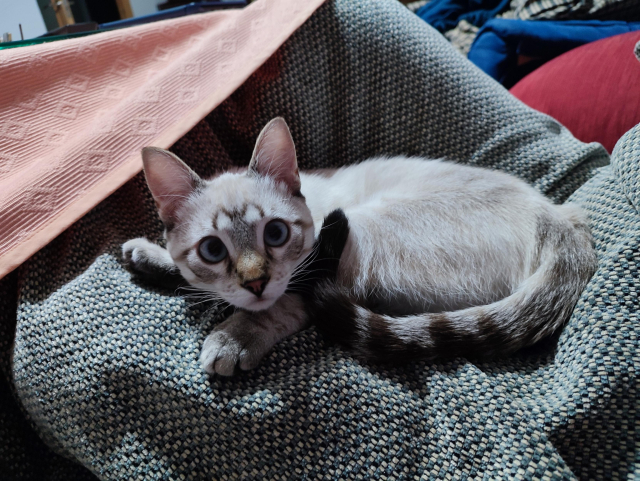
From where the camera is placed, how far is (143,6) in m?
3.60

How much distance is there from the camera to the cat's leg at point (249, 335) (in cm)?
95

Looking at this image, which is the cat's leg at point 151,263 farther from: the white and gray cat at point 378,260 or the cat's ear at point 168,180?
the cat's ear at point 168,180

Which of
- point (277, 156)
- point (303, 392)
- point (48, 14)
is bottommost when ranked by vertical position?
point (303, 392)

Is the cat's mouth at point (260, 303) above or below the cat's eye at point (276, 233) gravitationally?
below

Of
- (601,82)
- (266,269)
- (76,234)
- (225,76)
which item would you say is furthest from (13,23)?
(601,82)

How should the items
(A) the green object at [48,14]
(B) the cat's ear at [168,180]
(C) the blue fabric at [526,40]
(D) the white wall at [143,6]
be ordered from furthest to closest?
(D) the white wall at [143,6]
(A) the green object at [48,14]
(C) the blue fabric at [526,40]
(B) the cat's ear at [168,180]

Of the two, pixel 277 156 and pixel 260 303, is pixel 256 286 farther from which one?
pixel 277 156

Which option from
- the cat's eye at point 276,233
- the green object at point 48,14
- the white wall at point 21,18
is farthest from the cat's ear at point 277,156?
the green object at point 48,14

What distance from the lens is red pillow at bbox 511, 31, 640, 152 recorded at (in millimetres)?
1592

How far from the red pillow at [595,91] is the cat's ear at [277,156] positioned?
125cm

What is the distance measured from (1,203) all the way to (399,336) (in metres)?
1.05

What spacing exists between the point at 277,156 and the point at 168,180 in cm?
29

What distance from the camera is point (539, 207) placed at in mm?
1187

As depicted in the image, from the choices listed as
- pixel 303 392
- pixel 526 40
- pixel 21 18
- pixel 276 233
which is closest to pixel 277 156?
pixel 276 233
